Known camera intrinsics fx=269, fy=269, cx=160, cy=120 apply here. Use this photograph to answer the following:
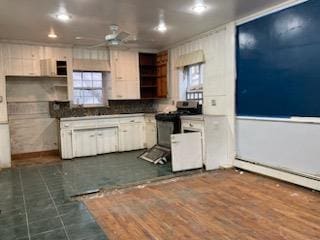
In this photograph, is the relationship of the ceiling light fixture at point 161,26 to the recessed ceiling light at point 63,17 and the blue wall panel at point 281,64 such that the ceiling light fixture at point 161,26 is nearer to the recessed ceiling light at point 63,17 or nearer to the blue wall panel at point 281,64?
the blue wall panel at point 281,64

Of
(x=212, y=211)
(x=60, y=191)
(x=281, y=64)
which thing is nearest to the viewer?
(x=212, y=211)

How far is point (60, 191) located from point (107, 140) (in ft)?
8.08

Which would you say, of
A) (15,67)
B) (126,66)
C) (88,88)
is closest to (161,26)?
(126,66)

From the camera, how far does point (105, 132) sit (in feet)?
19.8

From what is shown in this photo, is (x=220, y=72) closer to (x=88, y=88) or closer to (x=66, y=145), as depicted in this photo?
(x=88, y=88)

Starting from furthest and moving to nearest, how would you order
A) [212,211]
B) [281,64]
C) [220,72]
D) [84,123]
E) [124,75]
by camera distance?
1. [124,75]
2. [84,123]
3. [220,72]
4. [281,64]
5. [212,211]

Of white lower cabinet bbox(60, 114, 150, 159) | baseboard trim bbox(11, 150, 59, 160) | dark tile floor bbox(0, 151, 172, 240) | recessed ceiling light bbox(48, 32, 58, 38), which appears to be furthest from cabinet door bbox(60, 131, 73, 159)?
recessed ceiling light bbox(48, 32, 58, 38)

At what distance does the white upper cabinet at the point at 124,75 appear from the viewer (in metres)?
6.41

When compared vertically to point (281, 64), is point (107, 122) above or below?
below

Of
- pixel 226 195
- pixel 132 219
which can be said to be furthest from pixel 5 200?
pixel 226 195

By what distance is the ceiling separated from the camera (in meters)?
3.53

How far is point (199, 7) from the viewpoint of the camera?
146 inches

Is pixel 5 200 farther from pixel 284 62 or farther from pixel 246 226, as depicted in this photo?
pixel 284 62

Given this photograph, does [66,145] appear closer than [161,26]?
No
